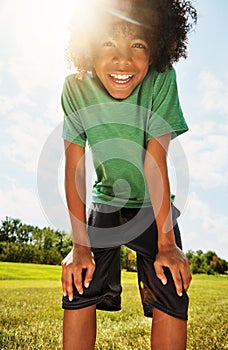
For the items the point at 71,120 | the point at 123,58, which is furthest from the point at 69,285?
the point at 123,58

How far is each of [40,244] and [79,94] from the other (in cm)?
970

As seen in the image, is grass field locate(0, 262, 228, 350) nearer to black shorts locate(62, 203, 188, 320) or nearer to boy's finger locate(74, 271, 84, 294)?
black shorts locate(62, 203, 188, 320)

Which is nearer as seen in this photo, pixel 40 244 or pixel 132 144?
pixel 132 144

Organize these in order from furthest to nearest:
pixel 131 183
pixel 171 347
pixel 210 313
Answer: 1. pixel 210 313
2. pixel 131 183
3. pixel 171 347

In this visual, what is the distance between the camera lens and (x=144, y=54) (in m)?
2.07

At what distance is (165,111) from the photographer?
6.88ft

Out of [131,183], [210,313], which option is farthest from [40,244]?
[131,183]

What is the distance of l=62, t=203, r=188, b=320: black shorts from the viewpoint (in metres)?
1.96

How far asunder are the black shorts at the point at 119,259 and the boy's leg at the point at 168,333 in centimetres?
3

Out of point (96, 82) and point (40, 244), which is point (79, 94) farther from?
point (40, 244)

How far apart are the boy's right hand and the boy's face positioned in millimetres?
739

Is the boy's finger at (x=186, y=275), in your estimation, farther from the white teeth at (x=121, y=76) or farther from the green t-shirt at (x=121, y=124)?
the white teeth at (x=121, y=76)

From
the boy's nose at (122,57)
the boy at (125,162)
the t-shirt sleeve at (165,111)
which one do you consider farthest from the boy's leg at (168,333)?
the boy's nose at (122,57)

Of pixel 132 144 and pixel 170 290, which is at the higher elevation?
pixel 132 144
